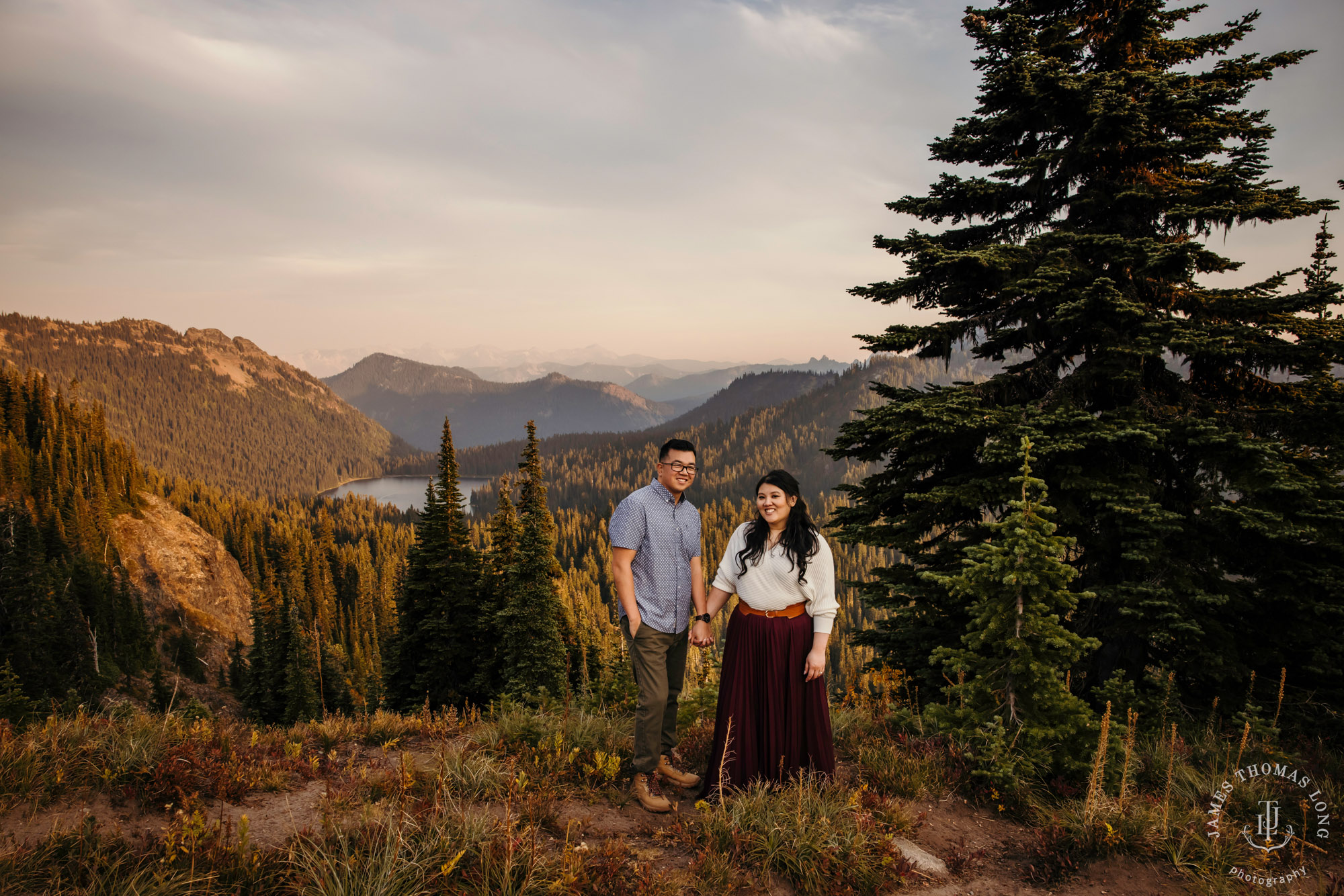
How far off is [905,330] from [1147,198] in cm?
411

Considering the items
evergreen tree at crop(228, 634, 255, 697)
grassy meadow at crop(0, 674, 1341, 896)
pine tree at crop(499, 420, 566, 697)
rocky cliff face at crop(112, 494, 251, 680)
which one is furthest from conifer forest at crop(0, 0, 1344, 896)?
rocky cliff face at crop(112, 494, 251, 680)

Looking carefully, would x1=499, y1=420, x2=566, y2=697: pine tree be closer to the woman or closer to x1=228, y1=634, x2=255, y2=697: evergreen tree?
the woman

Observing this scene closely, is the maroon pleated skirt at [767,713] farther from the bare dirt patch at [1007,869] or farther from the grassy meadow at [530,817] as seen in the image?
the bare dirt patch at [1007,869]

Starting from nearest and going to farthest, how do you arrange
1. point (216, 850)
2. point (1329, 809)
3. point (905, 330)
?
point (216, 850) < point (1329, 809) < point (905, 330)

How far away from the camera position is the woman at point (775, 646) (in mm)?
4887

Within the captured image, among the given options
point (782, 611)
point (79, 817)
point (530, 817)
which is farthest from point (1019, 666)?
point (79, 817)

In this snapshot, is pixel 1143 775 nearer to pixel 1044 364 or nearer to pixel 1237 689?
pixel 1237 689

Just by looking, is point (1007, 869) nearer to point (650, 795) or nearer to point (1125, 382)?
point (650, 795)

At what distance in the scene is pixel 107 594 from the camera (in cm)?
5669

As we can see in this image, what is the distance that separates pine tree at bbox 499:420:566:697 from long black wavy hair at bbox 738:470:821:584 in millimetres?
16459

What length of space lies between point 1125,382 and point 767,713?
316 inches

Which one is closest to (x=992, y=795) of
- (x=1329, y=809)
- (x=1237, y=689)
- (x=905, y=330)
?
(x=1329, y=809)

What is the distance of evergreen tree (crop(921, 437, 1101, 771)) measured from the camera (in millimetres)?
5023

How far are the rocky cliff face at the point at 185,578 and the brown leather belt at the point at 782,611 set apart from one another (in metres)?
86.8
